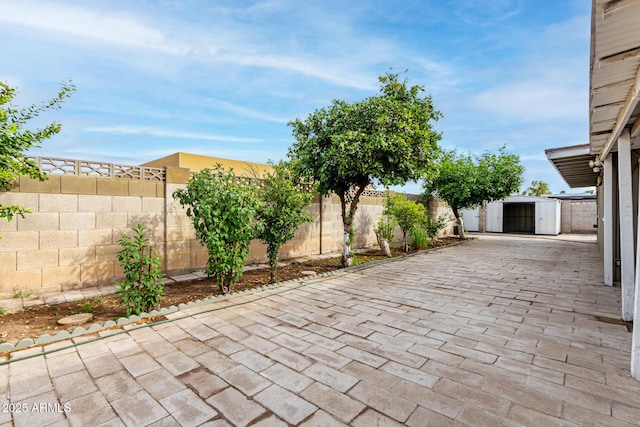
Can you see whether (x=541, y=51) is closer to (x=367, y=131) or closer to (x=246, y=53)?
(x=367, y=131)

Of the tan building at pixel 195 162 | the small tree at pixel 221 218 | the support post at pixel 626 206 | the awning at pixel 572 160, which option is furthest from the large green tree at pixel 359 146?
the tan building at pixel 195 162

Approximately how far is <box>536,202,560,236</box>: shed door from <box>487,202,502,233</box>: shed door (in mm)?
1880

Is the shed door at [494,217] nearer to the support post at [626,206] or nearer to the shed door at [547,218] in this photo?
the shed door at [547,218]

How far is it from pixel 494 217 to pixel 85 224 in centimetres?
1959

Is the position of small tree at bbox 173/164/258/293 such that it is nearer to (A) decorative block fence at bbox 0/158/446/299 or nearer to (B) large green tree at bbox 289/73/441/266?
(A) decorative block fence at bbox 0/158/446/299

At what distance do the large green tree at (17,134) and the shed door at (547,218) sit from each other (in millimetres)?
19961

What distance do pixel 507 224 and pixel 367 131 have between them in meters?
18.1

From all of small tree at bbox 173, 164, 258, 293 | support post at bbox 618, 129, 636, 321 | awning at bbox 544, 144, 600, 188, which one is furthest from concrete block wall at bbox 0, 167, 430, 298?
awning at bbox 544, 144, 600, 188

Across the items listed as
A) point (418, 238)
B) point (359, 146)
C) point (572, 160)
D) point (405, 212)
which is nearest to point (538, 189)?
point (572, 160)

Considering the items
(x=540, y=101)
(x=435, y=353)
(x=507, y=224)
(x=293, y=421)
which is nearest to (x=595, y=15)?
(x=435, y=353)

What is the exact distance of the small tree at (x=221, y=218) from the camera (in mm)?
4102

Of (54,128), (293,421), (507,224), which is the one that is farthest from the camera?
(507,224)

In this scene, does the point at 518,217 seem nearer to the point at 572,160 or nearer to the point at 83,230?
the point at 572,160

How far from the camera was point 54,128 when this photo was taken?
362cm
